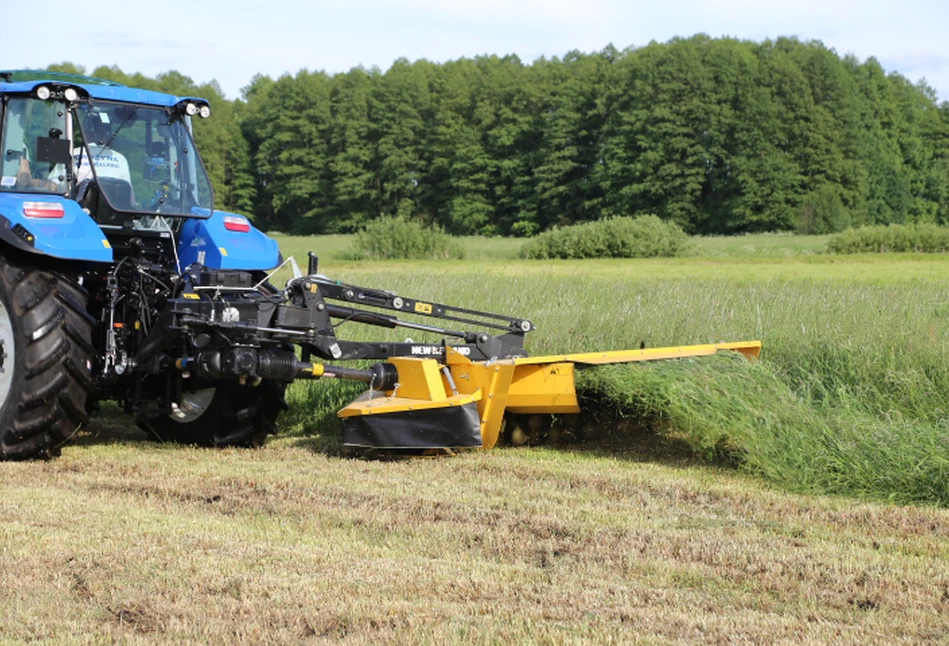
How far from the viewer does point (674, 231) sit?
102 feet

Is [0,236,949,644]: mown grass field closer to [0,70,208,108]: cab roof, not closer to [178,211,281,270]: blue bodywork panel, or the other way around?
[178,211,281,270]: blue bodywork panel

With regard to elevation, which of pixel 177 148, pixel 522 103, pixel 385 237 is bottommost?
pixel 385 237

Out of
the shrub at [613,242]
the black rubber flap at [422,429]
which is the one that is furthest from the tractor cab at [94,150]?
the shrub at [613,242]

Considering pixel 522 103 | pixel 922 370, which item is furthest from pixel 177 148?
pixel 522 103

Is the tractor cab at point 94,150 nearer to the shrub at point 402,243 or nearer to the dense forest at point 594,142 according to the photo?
the shrub at point 402,243

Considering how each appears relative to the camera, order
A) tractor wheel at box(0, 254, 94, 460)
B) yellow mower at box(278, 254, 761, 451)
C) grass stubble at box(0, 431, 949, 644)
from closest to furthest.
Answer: grass stubble at box(0, 431, 949, 644), tractor wheel at box(0, 254, 94, 460), yellow mower at box(278, 254, 761, 451)

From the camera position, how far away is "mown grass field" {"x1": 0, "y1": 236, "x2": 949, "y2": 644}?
12.2ft

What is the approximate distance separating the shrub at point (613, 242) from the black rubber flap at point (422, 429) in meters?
23.2

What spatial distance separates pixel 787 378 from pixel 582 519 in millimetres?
3116

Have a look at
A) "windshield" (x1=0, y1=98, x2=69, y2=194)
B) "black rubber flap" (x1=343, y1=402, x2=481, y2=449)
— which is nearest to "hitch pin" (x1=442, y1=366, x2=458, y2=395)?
"black rubber flap" (x1=343, y1=402, x2=481, y2=449)

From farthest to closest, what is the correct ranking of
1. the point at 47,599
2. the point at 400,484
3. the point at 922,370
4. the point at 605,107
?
the point at 605,107
the point at 922,370
the point at 400,484
the point at 47,599

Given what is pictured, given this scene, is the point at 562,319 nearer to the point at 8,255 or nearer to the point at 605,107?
the point at 8,255

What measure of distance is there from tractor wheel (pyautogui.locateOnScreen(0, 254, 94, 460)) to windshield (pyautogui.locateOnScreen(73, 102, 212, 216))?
74 cm

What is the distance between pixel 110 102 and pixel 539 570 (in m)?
4.48
